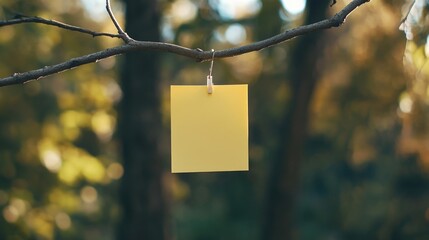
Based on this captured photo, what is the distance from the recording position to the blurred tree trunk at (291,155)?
29.3ft

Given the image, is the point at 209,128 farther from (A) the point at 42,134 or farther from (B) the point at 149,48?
(A) the point at 42,134

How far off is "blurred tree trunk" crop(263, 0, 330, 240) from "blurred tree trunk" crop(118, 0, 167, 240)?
1769mm

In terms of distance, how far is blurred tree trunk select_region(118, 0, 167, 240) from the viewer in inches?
298

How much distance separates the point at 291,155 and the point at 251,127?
7.68 meters

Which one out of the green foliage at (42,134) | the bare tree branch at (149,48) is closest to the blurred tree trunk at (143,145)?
the green foliage at (42,134)

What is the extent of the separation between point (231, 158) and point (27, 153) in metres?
7.80

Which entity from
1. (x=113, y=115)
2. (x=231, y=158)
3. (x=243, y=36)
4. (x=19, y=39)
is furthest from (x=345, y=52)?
(x=231, y=158)

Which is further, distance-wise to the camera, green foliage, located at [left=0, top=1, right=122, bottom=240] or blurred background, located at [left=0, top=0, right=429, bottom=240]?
green foliage, located at [left=0, top=1, right=122, bottom=240]

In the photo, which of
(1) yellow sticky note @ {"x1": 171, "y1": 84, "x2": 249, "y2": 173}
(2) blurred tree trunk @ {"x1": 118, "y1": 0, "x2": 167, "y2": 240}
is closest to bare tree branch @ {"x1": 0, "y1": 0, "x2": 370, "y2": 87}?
(1) yellow sticky note @ {"x1": 171, "y1": 84, "x2": 249, "y2": 173}

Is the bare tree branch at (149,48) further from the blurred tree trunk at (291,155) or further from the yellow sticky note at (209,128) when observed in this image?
the blurred tree trunk at (291,155)

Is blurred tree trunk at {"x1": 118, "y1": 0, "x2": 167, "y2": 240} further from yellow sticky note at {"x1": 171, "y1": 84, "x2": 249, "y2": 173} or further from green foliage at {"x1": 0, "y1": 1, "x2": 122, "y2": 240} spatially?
yellow sticky note at {"x1": 171, "y1": 84, "x2": 249, "y2": 173}

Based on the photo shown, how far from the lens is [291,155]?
916 cm

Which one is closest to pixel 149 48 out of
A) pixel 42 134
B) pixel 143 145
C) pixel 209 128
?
pixel 209 128

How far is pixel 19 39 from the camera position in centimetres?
977
